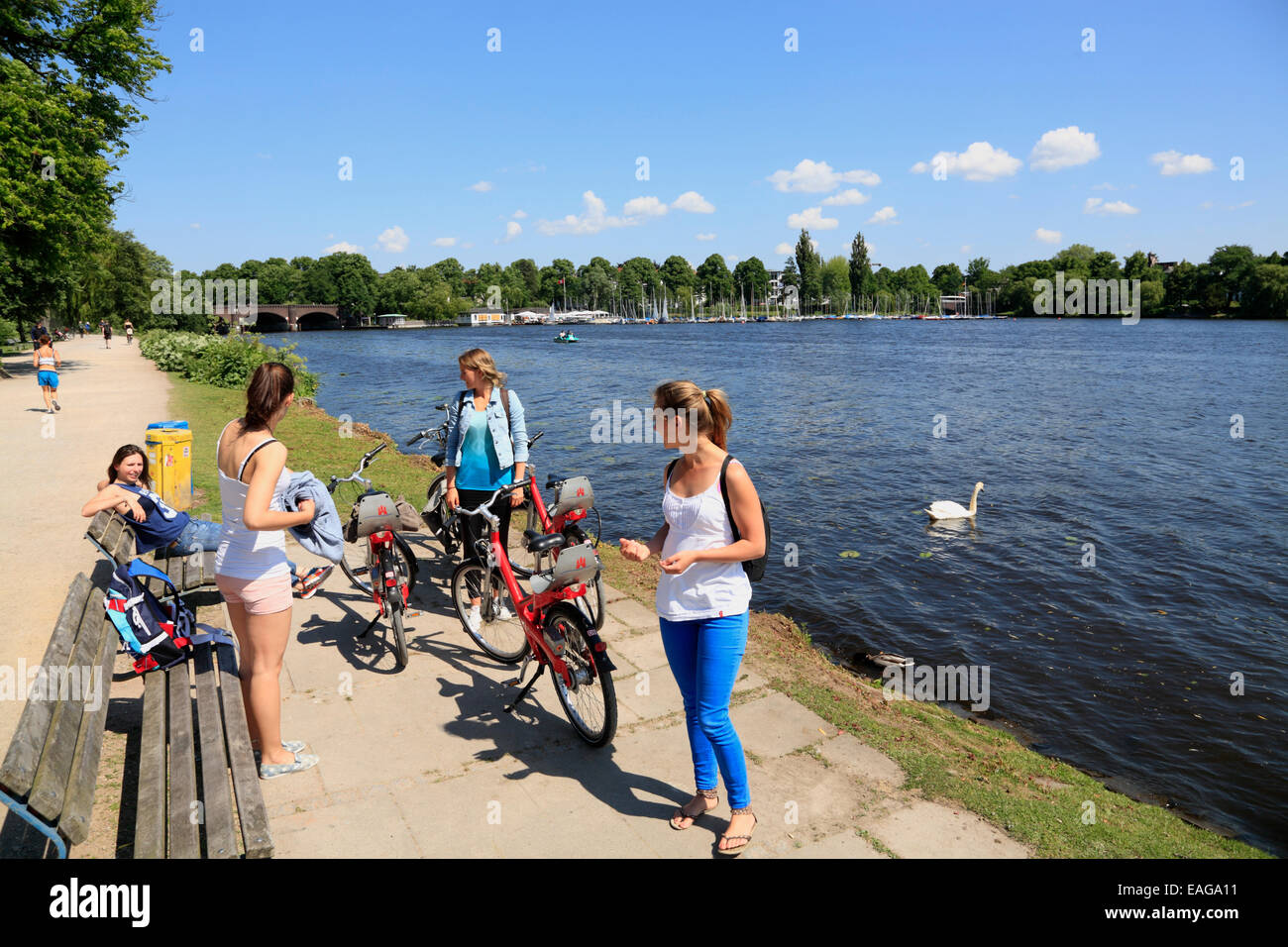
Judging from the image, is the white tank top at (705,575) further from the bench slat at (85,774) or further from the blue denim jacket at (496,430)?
the blue denim jacket at (496,430)

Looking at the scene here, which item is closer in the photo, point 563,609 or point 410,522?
point 563,609

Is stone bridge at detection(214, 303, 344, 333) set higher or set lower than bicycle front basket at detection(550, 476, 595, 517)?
higher

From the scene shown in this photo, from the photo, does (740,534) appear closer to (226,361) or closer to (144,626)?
(144,626)

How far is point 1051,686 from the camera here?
840 cm

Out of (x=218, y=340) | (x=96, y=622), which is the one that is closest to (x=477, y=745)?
(x=96, y=622)

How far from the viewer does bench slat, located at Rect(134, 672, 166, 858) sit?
3014 mm

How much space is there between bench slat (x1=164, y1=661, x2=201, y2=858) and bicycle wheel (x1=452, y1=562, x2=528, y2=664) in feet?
6.62

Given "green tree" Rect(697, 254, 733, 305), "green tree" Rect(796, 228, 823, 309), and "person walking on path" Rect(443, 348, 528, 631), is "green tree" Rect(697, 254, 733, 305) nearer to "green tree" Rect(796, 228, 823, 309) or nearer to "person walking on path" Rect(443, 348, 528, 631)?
"green tree" Rect(796, 228, 823, 309)

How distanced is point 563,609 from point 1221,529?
1523 centimetres

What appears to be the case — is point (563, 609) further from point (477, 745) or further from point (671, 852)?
point (671, 852)

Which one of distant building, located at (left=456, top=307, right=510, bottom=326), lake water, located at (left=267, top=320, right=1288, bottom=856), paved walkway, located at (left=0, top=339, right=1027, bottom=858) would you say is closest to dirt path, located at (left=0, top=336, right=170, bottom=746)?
paved walkway, located at (left=0, top=339, right=1027, bottom=858)

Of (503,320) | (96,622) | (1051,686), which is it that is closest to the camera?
(96,622)

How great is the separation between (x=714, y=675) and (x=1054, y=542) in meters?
12.3

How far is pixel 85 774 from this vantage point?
128 inches
